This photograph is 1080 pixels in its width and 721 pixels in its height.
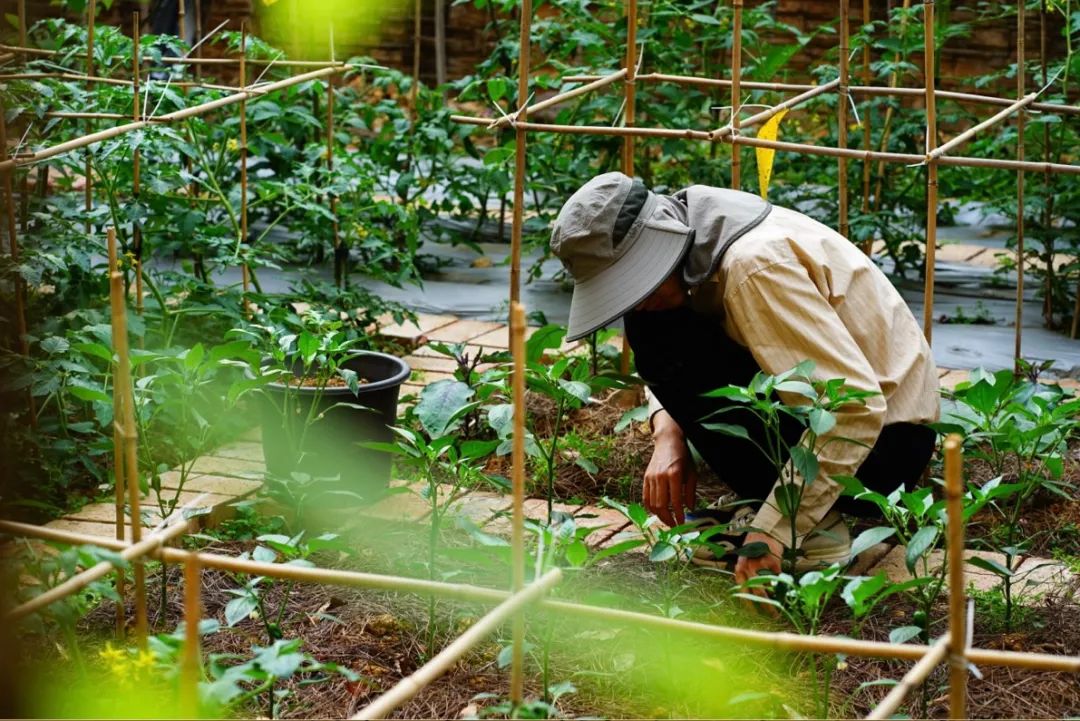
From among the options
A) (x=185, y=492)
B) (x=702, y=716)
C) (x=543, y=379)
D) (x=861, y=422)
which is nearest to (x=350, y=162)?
(x=185, y=492)

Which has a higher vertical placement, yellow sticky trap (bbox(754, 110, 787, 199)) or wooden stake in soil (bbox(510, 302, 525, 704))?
yellow sticky trap (bbox(754, 110, 787, 199))

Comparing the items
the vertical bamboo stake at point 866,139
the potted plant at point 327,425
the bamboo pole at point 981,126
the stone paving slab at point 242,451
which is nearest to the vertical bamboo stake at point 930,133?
the bamboo pole at point 981,126

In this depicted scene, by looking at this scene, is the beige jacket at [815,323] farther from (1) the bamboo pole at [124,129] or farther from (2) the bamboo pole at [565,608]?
(1) the bamboo pole at [124,129]

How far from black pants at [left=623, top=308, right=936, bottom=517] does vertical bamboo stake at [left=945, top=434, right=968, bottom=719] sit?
1.10 m

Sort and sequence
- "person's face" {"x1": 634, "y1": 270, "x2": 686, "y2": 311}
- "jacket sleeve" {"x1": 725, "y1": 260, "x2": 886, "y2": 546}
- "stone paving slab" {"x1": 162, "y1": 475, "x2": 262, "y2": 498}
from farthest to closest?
"stone paving slab" {"x1": 162, "y1": 475, "x2": 262, "y2": 498} < "person's face" {"x1": 634, "y1": 270, "x2": 686, "y2": 311} < "jacket sleeve" {"x1": 725, "y1": 260, "x2": 886, "y2": 546}

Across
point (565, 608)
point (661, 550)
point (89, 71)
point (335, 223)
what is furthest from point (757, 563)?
point (89, 71)

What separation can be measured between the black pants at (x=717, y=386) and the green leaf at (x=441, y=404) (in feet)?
1.25

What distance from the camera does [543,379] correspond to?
2752 mm

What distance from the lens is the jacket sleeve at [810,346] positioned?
8.39 ft

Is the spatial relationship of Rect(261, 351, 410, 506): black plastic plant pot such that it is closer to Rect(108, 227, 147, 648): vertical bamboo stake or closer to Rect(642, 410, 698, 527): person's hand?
Rect(642, 410, 698, 527): person's hand

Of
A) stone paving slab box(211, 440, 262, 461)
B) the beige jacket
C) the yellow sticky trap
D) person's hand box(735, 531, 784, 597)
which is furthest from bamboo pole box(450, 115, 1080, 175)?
stone paving slab box(211, 440, 262, 461)

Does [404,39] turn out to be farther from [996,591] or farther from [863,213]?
[996,591]

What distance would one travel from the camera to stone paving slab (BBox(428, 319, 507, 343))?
4699 mm

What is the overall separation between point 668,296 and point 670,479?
0.44 m
